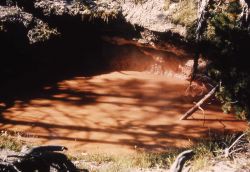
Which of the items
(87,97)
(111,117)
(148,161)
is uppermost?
(87,97)

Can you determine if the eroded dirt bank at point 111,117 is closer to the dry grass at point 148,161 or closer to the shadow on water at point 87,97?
the shadow on water at point 87,97

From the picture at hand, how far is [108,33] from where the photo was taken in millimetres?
10227

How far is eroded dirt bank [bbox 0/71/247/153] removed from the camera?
7324mm

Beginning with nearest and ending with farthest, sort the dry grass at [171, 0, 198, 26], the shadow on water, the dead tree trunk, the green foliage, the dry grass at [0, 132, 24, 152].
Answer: the dry grass at [0, 132, 24, 152]
the dead tree trunk
the green foliage
the shadow on water
the dry grass at [171, 0, 198, 26]

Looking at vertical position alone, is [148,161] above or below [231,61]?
below

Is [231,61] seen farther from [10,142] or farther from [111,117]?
[10,142]

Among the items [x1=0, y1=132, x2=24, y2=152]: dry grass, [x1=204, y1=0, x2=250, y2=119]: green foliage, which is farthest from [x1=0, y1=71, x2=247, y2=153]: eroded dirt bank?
[x1=204, y1=0, x2=250, y2=119]: green foliage

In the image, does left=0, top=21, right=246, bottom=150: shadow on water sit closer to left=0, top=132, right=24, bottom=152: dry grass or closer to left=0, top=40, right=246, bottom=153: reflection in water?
left=0, top=40, right=246, bottom=153: reflection in water

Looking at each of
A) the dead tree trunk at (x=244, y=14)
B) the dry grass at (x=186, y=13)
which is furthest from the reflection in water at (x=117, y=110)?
the dead tree trunk at (x=244, y=14)

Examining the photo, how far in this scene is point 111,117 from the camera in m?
8.19

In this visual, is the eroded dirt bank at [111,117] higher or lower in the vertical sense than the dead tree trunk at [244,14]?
lower

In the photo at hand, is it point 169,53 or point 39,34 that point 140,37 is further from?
point 39,34

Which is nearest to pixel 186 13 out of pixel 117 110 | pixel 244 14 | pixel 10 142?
pixel 244 14

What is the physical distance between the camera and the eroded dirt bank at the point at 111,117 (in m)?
7.32
